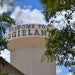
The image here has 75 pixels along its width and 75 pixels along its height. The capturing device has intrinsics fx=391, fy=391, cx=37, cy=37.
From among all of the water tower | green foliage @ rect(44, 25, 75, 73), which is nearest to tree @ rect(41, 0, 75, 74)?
green foliage @ rect(44, 25, 75, 73)

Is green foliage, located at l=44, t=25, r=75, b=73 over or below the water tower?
over

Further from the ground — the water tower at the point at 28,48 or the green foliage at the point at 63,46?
the green foliage at the point at 63,46

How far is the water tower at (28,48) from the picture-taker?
89188mm

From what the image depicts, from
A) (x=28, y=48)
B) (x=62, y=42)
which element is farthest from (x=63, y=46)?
(x=28, y=48)

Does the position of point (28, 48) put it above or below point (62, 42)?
below

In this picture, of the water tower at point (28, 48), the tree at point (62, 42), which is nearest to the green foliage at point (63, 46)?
the tree at point (62, 42)

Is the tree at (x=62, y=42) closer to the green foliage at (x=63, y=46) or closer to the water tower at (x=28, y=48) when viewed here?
the green foliage at (x=63, y=46)

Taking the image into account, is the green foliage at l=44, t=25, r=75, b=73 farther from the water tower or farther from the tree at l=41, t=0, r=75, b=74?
the water tower

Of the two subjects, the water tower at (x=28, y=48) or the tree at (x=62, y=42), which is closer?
the tree at (x=62, y=42)

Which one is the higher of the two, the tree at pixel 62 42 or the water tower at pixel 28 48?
the tree at pixel 62 42

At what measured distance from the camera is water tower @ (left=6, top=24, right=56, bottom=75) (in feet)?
293

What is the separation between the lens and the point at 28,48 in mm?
95250

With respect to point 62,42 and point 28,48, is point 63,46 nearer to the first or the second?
point 62,42

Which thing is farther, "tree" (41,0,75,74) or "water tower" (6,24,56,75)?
"water tower" (6,24,56,75)
